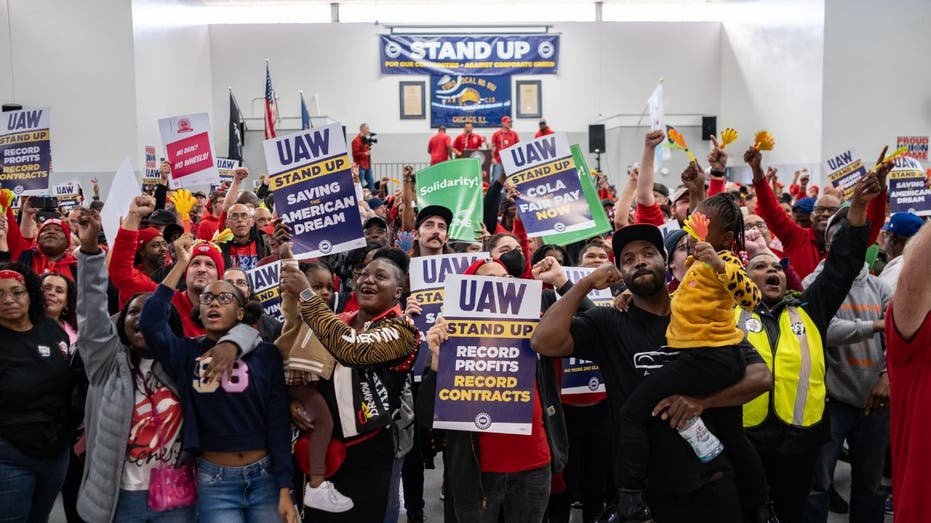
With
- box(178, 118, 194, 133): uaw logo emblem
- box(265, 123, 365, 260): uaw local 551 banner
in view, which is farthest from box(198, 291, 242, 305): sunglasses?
box(178, 118, 194, 133): uaw logo emblem

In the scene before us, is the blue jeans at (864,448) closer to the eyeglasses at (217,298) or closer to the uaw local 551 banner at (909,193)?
the eyeglasses at (217,298)

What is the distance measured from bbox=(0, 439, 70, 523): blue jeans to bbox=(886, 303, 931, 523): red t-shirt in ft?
13.6

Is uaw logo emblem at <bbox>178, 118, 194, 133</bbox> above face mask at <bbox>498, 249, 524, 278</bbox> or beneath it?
above

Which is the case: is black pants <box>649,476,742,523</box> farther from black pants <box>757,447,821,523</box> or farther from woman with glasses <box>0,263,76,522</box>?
woman with glasses <box>0,263,76,522</box>

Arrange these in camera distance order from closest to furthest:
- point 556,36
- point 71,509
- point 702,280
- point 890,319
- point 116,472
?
point 890,319
point 702,280
point 116,472
point 71,509
point 556,36

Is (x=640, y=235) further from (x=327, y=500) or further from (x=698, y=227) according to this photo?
(x=327, y=500)

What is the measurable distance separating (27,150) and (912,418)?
9733 mm

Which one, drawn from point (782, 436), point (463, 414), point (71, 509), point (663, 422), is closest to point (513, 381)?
point (463, 414)

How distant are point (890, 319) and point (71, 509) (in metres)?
5.08

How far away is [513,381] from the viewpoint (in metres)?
4.10

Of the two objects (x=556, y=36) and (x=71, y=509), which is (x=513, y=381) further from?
(x=556, y=36)

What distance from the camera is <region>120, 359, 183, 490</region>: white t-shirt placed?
4055mm

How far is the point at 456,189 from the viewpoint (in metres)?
7.91

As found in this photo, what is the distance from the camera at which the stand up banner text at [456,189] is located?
25.8 ft
